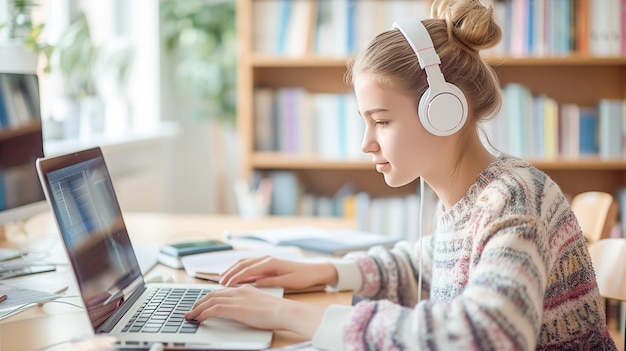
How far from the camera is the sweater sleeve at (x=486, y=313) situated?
846 mm

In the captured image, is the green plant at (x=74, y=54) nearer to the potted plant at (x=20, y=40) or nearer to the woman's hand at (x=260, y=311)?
the potted plant at (x=20, y=40)

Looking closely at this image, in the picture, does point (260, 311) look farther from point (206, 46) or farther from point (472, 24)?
point (206, 46)

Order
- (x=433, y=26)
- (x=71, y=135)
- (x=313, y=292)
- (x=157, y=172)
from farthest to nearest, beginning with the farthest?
(x=157, y=172) → (x=71, y=135) → (x=313, y=292) → (x=433, y=26)

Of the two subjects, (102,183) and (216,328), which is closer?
(216,328)

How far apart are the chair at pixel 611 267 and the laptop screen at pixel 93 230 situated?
82 centimetres

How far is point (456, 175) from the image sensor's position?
118 cm

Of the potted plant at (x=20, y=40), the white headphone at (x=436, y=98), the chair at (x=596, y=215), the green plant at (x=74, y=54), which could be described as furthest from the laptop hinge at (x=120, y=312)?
the green plant at (x=74, y=54)

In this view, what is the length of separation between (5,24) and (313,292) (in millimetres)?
1044

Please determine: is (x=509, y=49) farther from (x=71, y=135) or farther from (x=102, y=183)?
(x=102, y=183)

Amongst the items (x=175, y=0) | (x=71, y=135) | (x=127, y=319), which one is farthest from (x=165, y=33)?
(x=127, y=319)

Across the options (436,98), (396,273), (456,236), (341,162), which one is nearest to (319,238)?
(396,273)

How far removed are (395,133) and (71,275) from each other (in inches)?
22.2

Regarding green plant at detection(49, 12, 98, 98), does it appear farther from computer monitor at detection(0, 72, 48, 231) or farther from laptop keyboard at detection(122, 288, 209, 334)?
laptop keyboard at detection(122, 288, 209, 334)

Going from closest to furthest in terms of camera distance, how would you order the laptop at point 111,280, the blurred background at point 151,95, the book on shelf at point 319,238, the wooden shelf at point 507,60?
the laptop at point 111,280
the book on shelf at point 319,238
the blurred background at point 151,95
the wooden shelf at point 507,60
